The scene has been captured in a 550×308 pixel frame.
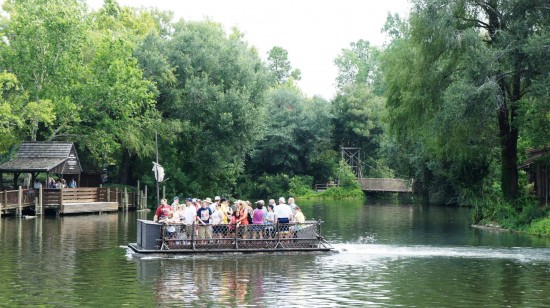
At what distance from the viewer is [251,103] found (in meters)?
68.8

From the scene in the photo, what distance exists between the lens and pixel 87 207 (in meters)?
56.4

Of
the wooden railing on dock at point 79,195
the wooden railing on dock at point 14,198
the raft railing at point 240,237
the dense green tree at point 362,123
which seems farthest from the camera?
the dense green tree at point 362,123

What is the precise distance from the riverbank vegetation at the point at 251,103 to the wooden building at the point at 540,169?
62 centimetres

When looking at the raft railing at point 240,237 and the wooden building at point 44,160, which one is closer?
the raft railing at point 240,237

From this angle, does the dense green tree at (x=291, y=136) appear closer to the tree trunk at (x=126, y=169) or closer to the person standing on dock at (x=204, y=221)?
the tree trunk at (x=126, y=169)

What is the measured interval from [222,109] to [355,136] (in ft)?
123

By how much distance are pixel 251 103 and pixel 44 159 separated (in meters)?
19.8

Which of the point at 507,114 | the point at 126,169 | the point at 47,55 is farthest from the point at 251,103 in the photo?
the point at 507,114

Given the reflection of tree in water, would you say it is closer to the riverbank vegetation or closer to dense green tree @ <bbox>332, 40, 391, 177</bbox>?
the riverbank vegetation

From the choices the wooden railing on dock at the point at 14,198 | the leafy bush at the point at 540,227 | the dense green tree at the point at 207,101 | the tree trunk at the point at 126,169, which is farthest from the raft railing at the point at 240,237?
the tree trunk at the point at 126,169

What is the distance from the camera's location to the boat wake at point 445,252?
31734 mm

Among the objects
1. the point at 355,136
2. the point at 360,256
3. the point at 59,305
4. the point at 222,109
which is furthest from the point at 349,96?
the point at 59,305

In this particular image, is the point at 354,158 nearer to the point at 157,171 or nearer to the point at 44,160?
the point at 44,160

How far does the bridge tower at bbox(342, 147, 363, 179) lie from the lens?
10069cm
